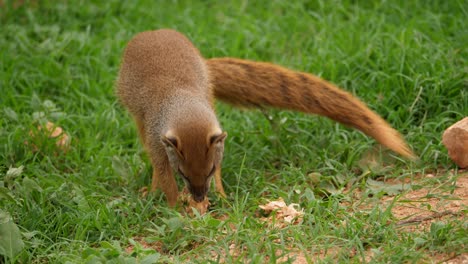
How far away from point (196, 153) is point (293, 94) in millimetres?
1074

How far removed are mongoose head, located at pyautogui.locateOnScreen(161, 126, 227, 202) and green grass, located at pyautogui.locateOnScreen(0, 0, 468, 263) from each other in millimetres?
200

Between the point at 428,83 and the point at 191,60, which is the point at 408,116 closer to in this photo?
the point at 428,83

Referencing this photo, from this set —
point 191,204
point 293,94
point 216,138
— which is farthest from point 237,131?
point 216,138

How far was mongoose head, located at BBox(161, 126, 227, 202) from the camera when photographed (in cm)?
423

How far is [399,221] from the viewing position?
4.05 metres

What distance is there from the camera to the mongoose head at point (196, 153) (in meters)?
4.23

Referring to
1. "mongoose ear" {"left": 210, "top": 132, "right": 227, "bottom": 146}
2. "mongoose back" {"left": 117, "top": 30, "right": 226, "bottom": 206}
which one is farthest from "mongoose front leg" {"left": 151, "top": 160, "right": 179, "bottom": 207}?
"mongoose ear" {"left": 210, "top": 132, "right": 227, "bottom": 146}

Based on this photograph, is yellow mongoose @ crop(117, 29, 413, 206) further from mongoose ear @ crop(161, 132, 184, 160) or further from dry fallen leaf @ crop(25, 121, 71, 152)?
dry fallen leaf @ crop(25, 121, 71, 152)

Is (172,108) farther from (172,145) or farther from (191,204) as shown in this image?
(191,204)

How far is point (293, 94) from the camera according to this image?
5.05 metres

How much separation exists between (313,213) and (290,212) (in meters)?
0.13

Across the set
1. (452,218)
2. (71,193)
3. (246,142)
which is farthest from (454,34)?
(71,193)

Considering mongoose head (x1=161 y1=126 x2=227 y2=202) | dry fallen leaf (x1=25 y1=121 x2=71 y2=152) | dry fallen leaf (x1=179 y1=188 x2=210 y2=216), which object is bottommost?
dry fallen leaf (x1=179 y1=188 x2=210 y2=216)

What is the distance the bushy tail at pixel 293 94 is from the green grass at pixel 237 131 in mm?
254
